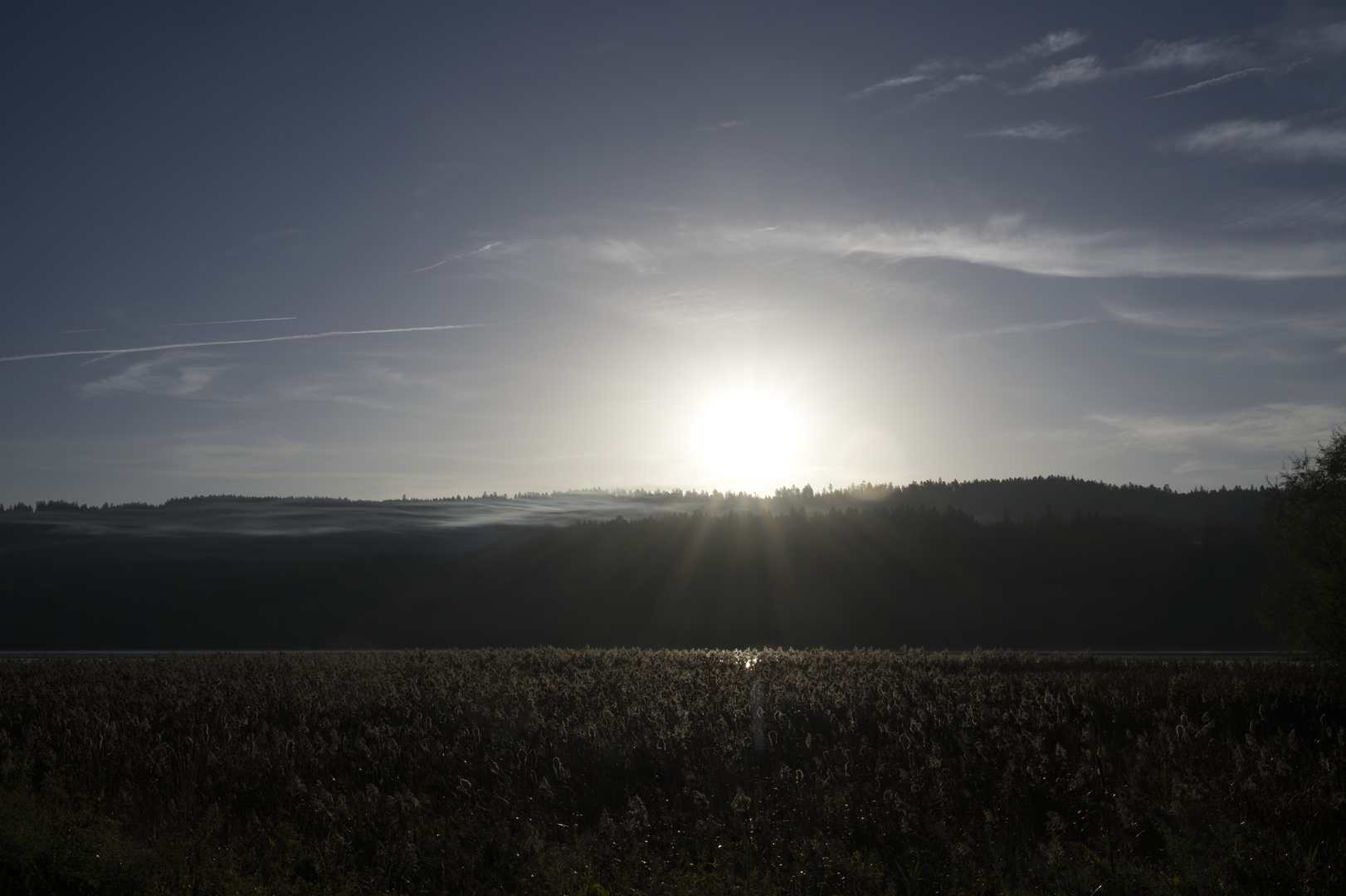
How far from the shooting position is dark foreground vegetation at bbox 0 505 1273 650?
65.3m

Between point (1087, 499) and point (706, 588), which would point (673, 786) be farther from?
point (1087, 499)

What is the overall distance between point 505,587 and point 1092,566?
62.2 m

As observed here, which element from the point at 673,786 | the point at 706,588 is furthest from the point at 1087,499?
the point at 673,786

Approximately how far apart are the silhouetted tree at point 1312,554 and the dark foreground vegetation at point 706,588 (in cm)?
4057

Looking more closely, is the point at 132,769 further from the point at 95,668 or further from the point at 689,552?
the point at 689,552

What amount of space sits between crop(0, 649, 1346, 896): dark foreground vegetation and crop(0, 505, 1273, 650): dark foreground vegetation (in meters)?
50.4

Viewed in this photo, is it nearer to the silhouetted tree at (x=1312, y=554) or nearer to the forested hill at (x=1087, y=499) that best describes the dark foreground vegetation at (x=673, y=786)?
the silhouetted tree at (x=1312, y=554)

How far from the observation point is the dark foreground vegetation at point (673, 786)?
651 centimetres

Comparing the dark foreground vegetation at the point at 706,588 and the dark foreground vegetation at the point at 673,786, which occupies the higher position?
the dark foreground vegetation at the point at 673,786

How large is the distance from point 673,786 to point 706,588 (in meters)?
66.2

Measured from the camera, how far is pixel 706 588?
74625 mm

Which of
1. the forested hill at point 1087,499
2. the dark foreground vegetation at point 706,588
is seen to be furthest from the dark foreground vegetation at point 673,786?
the forested hill at point 1087,499

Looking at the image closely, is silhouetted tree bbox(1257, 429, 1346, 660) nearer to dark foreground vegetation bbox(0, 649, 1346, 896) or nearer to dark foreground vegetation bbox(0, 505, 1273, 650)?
dark foreground vegetation bbox(0, 649, 1346, 896)

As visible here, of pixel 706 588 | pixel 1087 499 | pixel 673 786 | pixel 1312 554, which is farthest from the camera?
pixel 1087 499
